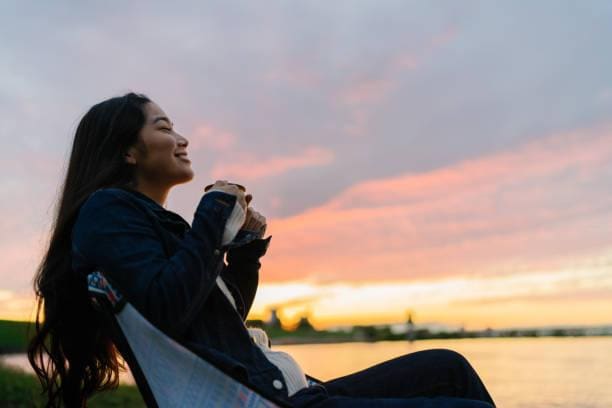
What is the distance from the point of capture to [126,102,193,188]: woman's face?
6.57 feet

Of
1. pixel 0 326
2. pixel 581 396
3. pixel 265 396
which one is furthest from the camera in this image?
pixel 0 326

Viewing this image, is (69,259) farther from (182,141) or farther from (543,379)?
(543,379)

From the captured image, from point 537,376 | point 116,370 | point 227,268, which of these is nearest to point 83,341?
point 116,370

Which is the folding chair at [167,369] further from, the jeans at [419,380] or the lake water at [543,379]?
the lake water at [543,379]

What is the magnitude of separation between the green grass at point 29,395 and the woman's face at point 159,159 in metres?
4.42

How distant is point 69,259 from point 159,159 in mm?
363

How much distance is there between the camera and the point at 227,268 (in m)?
2.32

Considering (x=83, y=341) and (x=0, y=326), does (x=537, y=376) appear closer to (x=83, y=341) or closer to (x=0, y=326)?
(x=83, y=341)

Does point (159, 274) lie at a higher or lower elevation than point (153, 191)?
lower

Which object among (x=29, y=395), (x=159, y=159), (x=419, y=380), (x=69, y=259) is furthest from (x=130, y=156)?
(x=29, y=395)

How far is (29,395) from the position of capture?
6.25 meters

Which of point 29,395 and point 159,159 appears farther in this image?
point 29,395

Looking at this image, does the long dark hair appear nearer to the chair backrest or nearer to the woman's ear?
the woman's ear

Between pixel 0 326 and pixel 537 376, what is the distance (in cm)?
1072
